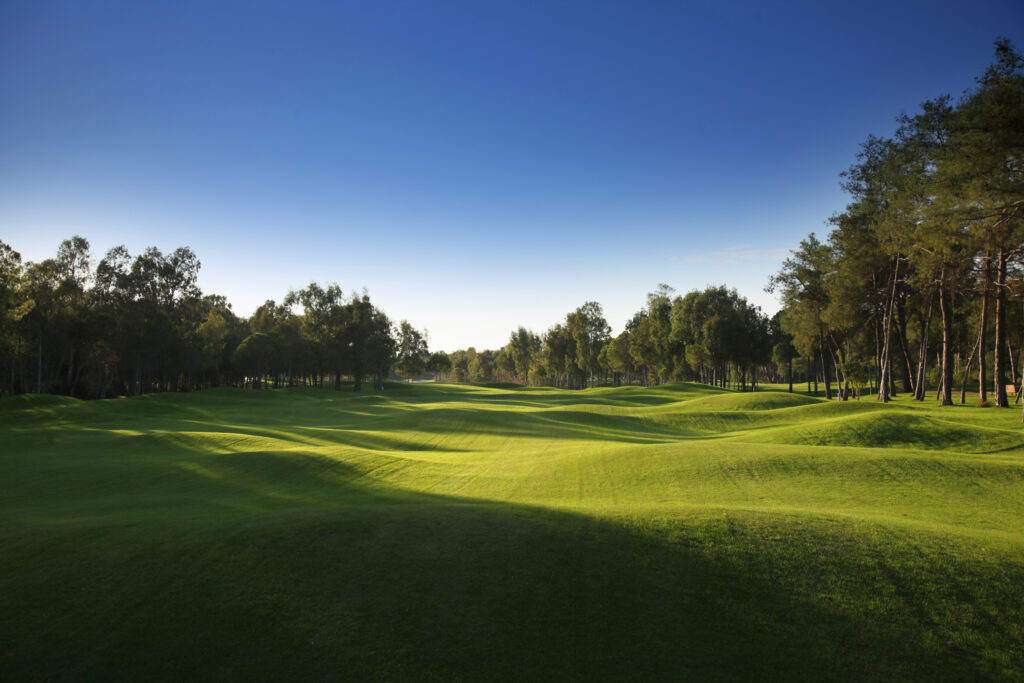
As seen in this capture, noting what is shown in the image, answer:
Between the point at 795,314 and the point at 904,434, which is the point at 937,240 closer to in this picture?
the point at 904,434

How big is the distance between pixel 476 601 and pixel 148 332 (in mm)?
69563

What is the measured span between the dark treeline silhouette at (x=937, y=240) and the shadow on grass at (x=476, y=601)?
2228cm

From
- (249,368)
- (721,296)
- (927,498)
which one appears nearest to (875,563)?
(927,498)

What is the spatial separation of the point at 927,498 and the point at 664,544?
30.4 ft

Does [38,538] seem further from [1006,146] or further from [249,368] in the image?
[249,368]

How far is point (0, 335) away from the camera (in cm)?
4031

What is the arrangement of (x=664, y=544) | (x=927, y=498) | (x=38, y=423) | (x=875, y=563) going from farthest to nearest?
(x=38, y=423) → (x=927, y=498) → (x=664, y=544) → (x=875, y=563)

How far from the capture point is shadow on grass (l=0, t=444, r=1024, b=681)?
553 centimetres

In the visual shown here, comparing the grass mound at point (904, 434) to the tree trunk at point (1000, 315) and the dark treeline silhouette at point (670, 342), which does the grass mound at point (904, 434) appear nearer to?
the tree trunk at point (1000, 315)

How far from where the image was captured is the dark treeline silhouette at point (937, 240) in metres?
20.5

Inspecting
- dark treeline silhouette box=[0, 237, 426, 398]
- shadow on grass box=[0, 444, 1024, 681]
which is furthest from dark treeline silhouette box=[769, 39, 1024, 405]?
dark treeline silhouette box=[0, 237, 426, 398]

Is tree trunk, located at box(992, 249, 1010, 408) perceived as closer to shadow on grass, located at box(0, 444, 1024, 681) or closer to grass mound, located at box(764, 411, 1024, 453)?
grass mound, located at box(764, 411, 1024, 453)

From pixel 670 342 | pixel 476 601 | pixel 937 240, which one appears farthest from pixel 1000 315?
pixel 670 342

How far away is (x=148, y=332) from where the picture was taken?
194 feet
